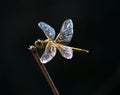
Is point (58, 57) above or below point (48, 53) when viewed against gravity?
below

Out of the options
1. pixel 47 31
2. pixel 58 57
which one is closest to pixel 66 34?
pixel 47 31

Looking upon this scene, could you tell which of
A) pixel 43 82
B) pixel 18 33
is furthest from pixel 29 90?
pixel 18 33

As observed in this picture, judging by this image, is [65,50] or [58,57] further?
[58,57]

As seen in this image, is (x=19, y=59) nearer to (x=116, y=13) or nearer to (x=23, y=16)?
(x=23, y=16)

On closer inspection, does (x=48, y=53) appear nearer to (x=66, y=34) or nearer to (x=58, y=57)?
(x=66, y=34)

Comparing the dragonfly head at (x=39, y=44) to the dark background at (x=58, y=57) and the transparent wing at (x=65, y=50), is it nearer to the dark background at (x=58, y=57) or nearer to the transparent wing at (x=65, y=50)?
the transparent wing at (x=65, y=50)

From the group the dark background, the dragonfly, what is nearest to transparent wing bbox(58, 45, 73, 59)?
the dragonfly

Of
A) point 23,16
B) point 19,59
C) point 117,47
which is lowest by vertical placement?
point 117,47
